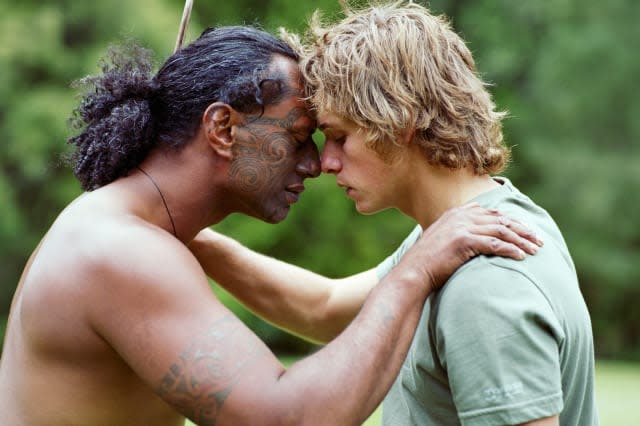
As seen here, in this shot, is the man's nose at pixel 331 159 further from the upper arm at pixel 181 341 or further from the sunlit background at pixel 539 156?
the sunlit background at pixel 539 156

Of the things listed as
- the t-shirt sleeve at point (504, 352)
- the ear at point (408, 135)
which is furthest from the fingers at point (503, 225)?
the ear at point (408, 135)

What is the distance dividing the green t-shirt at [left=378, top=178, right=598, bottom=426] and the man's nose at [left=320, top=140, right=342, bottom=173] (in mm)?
626

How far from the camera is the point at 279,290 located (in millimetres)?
4344

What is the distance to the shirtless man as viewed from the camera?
2930 mm

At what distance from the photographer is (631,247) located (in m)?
21.8

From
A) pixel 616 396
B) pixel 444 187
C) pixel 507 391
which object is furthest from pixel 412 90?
pixel 616 396

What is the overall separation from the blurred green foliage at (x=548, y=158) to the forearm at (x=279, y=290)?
11949 millimetres

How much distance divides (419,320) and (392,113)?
0.74m

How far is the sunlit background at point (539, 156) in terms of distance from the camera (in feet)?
53.6

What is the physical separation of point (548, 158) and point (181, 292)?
18.9 metres

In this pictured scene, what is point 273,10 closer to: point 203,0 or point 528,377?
point 203,0

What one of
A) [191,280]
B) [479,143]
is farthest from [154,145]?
[479,143]

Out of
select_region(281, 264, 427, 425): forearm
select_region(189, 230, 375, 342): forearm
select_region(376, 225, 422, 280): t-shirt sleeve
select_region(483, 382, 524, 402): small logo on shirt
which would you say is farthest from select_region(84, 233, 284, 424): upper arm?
select_region(189, 230, 375, 342): forearm

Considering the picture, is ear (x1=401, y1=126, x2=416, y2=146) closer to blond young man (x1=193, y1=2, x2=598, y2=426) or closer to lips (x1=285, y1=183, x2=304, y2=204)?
blond young man (x1=193, y1=2, x2=598, y2=426)
